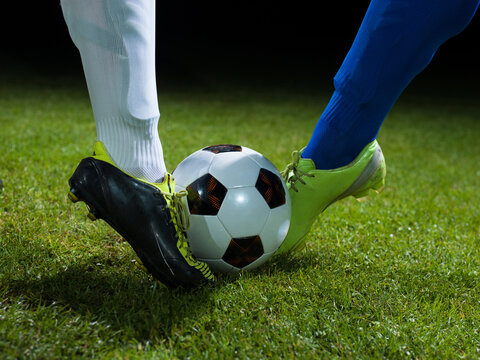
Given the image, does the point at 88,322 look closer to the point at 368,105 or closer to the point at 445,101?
the point at 368,105

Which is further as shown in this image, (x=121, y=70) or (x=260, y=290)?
(x=260, y=290)

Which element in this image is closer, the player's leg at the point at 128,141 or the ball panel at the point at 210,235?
the player's leg at the point at 128,141

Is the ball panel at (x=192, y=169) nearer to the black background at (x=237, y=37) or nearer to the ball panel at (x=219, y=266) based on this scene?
the ball panel at (x=219, y=266)

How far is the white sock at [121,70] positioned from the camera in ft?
4.00

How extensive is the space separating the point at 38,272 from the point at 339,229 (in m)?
1.28

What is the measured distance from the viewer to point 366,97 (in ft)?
5.18

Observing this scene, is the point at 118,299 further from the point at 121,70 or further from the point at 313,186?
the point at 313,186

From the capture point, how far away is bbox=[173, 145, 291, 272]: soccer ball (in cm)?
143

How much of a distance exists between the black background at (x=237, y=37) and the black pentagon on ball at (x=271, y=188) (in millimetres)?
8862

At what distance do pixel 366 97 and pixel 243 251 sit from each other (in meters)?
0.70

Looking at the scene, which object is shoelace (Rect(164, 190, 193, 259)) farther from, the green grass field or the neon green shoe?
the neon green shoe

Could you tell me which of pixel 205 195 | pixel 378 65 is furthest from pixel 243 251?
pixel 378 65

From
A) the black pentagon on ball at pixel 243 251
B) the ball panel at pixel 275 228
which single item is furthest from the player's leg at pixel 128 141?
the ball panel at pixel 275 228

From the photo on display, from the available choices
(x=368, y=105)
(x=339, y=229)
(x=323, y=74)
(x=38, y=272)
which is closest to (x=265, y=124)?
(x=339, y=229)
